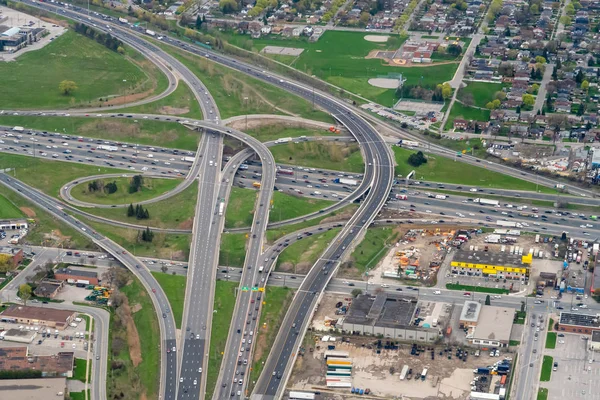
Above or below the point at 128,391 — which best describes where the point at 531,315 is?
above

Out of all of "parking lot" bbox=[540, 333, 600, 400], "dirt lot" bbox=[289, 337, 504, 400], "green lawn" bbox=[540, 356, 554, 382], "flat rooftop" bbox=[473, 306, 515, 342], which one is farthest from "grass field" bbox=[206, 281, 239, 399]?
"parking lot" bbox=[540, 333, 600, 400]

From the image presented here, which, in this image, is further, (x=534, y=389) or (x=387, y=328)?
(x=387, y=328)

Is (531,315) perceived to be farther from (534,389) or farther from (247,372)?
(247,372)


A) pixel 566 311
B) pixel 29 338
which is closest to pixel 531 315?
pixel 566 311

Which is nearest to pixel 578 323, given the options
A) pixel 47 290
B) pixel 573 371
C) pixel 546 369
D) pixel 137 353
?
pixel 573 371

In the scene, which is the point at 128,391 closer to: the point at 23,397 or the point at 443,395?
the point at 23,397

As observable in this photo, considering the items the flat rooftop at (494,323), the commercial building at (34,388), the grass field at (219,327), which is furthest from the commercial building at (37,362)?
the flat rooftop at (494,323)

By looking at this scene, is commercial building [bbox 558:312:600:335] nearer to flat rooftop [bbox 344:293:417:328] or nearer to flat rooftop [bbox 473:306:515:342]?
flat rooftop [bbox 473:306:515:342]

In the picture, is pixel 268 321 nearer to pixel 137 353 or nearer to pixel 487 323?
pixel 137 353
